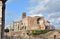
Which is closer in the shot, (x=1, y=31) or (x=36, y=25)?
(x=1, y=31)

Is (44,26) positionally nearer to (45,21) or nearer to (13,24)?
(45,21)

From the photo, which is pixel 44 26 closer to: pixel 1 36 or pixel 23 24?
pixel 23 24

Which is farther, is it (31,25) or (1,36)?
(31,25)

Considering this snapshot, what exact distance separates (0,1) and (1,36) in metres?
1.51

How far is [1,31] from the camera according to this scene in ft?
31.5

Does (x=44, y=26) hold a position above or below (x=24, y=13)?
below

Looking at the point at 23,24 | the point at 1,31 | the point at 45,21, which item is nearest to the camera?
the point at 1,31

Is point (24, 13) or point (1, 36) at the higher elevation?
point (24, 13)

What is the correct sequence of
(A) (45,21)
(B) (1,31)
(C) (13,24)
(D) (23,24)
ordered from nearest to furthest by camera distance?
1. (B) (1,31)
2. (C) (13,24)
3. (D) (23,24)
4. (A) (45,21)

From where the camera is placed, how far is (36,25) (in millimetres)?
58938

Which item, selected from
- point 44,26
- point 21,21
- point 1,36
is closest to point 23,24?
point 21,21

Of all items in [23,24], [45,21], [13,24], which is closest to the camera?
[13,24]

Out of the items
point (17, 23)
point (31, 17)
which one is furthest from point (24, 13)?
point (17, 23)

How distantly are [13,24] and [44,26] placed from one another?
10.6 meters
